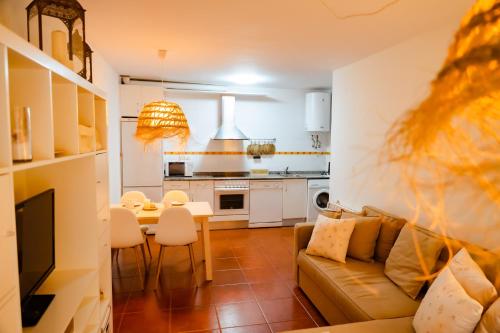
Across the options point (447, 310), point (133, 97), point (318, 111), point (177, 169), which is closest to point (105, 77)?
point (133, 97)

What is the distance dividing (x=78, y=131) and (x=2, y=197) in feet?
2.47

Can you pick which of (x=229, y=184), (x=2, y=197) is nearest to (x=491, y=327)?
(x=2, y=197)

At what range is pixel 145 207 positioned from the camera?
3.62 meters

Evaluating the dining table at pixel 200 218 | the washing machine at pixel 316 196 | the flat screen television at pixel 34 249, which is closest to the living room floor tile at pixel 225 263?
the dining table at pixel 200 218

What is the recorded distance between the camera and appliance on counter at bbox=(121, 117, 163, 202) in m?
4.77

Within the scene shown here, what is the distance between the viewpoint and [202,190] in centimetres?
517

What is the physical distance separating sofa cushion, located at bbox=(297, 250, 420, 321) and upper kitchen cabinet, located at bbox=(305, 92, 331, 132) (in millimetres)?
3111

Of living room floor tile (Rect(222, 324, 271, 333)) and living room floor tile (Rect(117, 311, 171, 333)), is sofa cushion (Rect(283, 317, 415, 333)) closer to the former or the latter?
living room floor tile (Rect(222, 324, 271, 333))

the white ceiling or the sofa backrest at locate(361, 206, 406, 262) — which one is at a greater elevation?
the white ceiling

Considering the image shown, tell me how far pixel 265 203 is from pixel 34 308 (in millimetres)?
4157

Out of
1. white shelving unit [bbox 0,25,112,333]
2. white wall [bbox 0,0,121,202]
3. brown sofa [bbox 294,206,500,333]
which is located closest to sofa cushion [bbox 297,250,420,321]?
brown sofa [bbox 294,206,500,333]

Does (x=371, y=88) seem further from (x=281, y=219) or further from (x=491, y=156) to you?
(x=491, y=156)

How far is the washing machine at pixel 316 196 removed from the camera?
5.45m

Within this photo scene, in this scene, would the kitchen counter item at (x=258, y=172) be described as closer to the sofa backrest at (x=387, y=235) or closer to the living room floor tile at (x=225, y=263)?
the living room floor tile at (x=225, y=263)
